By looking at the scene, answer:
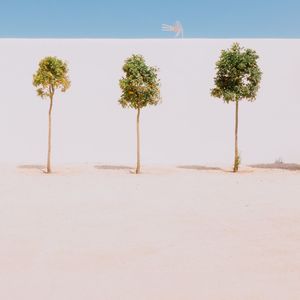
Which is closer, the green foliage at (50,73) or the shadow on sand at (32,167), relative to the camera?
the green foliage at (50,73)

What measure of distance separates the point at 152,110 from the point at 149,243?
2410 centimetres

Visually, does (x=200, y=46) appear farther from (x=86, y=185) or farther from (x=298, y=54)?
(x=86, y=185)

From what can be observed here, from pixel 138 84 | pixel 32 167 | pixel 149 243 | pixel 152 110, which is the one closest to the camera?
pixel 149 243

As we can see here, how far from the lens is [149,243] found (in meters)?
7.61

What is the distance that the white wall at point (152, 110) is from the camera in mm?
28484

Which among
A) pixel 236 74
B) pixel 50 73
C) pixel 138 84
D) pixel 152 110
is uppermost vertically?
pixel 236 74

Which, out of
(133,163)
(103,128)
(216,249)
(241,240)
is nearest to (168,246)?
(216,249)

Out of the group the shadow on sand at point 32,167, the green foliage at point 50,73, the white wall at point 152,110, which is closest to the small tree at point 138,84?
the green foliage at point 50,73

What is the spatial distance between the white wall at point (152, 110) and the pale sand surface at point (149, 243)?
13714mm

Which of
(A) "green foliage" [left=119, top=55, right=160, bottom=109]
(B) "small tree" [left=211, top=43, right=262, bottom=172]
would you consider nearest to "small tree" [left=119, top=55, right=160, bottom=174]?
(A) "green foliage" [left=119, top=55, right=160, bottom=109]

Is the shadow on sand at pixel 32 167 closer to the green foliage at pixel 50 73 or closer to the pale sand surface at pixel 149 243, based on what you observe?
the green foliage at pixel 50 73

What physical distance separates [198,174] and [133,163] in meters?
6.89

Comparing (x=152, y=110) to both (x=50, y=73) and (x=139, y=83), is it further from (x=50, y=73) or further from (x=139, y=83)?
(x=50, y=73)

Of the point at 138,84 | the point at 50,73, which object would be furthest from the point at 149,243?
the point at 50,73
